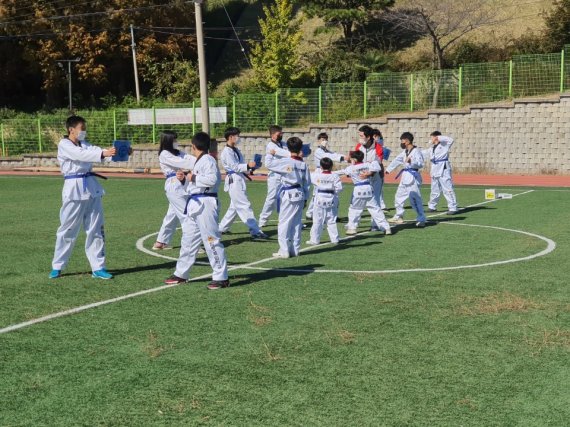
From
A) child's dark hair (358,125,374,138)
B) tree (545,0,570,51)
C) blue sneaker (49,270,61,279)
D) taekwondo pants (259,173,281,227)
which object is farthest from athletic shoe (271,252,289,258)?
tree (545,0,570,51)

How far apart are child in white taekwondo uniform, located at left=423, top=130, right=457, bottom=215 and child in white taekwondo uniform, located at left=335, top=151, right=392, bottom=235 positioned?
3984mm

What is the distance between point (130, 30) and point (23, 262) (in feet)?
138

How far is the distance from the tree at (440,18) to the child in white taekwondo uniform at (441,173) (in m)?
24.5

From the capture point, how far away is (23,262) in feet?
40.3

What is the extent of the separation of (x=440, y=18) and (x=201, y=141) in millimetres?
37540

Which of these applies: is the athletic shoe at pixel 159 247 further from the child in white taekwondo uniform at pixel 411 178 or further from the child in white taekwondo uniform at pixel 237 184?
the child in white taekwondo uniform at pixel 411 178

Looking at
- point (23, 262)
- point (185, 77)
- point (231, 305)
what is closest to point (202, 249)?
point (23, 262)

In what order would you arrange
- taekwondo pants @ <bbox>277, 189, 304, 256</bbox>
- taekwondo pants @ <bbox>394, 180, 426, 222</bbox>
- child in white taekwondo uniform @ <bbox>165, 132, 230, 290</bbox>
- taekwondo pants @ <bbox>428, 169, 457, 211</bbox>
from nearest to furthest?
child in white taekwondo uniform @ <bbox>165, 132, 230, 290</bbox> → taekwondo pants @ <bbox>277, 189, 304, 256</bbox> → taekwondo pants @ <bbox>394, 180, 426, 222</bbox> → taekwondo pants @ <bbox>428, 169, 457, 211</bbox>

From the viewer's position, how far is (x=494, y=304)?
9102 mm

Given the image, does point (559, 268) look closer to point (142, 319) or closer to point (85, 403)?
point (142, 319)

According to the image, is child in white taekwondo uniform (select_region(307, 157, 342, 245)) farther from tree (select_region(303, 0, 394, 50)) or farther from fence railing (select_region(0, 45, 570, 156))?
tree (select_region(303, 0, 394, 50))

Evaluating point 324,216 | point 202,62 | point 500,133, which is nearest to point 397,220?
point 324,216

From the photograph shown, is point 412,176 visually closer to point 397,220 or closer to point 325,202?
point 397,220

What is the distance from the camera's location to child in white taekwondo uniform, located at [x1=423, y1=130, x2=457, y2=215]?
18938 millimetres
